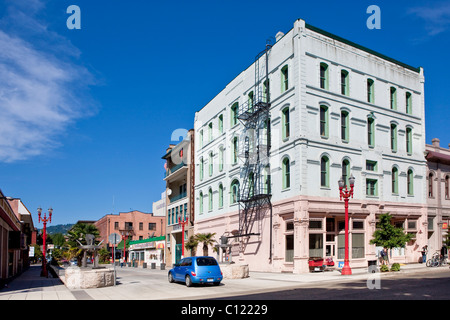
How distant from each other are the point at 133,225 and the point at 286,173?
72518mm

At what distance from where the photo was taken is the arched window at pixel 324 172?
3222cm

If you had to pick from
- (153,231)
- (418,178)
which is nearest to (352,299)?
(418,178)

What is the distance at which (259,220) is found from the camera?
3659 cm

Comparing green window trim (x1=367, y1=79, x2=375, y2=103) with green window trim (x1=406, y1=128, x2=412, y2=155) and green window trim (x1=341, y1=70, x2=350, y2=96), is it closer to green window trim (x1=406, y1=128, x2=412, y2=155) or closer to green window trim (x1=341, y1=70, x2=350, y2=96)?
green window trim (x1=341, y1=70, x2=350, y2=96)

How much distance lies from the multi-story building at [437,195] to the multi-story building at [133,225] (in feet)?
226

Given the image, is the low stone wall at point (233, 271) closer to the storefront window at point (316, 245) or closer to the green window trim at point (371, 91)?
the storefront window at point (316, 245)

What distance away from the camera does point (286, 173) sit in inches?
1307

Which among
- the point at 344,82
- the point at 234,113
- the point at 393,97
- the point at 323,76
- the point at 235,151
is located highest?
the point at 323,76

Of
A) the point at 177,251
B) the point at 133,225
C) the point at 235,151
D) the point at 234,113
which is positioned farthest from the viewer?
the point at 133,225

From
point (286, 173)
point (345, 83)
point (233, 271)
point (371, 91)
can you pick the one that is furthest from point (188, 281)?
point (371, 91)

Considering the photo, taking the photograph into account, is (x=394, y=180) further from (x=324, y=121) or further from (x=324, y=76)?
(x=324, y=76)

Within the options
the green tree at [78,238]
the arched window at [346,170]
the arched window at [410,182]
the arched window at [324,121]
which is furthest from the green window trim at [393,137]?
the green tree at [78,238]
